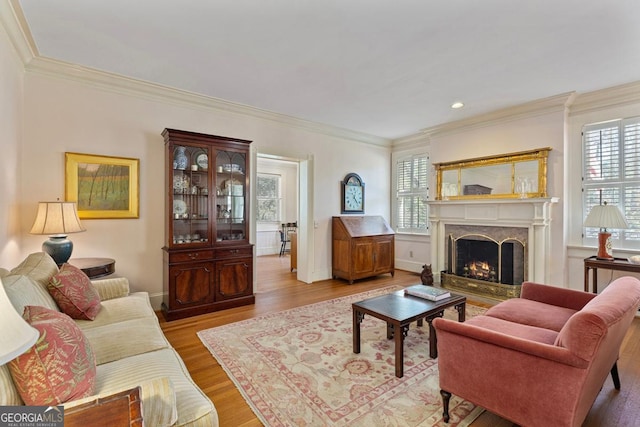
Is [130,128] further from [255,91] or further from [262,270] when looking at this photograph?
[262,270]

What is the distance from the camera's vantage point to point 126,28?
98.1 inches

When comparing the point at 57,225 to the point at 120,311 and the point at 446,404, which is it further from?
the point at 446,404

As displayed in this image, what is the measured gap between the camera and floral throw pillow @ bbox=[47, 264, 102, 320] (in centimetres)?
207

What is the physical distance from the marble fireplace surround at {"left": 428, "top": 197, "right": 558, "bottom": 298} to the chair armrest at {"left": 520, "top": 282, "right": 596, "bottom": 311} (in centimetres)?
160

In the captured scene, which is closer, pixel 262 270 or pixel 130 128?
pixel 130 128

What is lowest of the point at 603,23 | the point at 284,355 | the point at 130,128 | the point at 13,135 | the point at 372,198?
the point at 284,355

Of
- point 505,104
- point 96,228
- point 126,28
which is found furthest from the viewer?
point 505,104

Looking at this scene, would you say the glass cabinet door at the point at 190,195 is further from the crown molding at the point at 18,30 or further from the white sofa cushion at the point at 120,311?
the crown molding at the point at 18,30

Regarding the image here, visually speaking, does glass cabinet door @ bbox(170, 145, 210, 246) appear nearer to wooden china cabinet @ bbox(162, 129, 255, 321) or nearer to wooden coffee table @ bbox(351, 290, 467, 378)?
wooden china cabinet @ bbox(162, 129, 255, 321)

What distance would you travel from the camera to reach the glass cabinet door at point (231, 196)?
3.94m

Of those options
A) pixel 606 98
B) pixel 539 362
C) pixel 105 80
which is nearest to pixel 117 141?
pixel 105 80

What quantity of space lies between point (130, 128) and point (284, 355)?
306 centimetres

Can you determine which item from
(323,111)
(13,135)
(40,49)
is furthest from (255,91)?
(13,135)

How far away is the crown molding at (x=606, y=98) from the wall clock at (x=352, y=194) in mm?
3254
